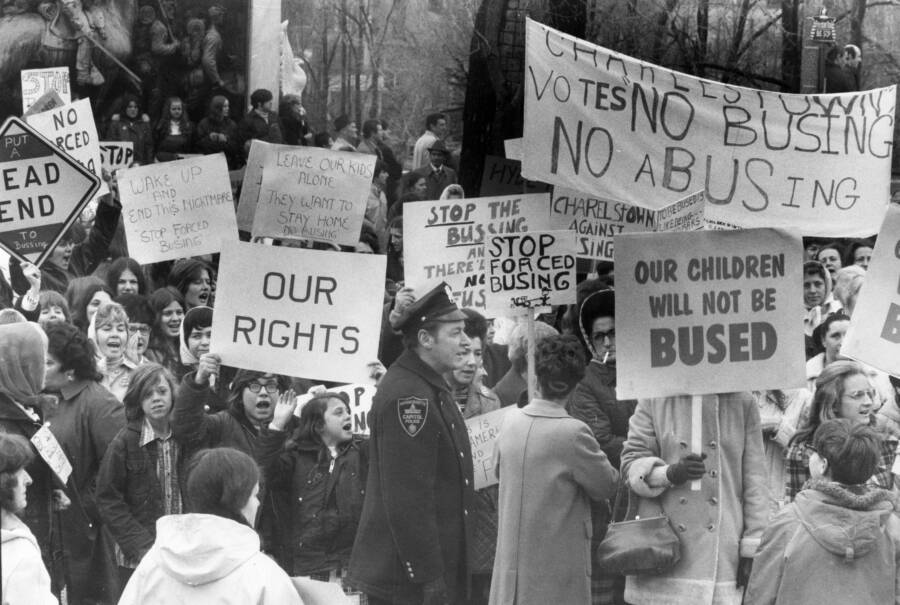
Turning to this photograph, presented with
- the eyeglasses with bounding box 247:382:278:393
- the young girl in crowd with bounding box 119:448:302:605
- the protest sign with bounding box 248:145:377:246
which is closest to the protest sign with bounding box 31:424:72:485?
the eyeglasses with bounding box 247:382:278:393

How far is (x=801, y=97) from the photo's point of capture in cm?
923

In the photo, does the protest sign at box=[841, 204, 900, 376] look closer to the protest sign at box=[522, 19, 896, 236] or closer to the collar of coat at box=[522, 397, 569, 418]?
the protest sign at box=[522, 19, 896, 236]

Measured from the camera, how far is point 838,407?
779cm

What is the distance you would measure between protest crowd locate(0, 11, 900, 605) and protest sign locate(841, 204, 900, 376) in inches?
2.3

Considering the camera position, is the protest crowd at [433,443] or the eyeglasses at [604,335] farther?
the eyeglasses at [604,335]

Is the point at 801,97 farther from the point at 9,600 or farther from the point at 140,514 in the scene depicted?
the point at 9,600

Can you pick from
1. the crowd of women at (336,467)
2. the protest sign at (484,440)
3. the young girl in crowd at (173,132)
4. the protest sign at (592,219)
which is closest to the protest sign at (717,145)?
the crowd of women at (336,467)

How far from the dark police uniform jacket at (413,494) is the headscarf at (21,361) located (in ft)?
4.84

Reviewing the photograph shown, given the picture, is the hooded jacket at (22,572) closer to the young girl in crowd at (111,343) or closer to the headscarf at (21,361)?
the headscarf at (21,361)

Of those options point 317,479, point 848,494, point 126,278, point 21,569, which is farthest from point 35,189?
point 848,494

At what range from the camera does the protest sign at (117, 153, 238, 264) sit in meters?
11.2

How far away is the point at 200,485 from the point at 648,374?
257 centimetres

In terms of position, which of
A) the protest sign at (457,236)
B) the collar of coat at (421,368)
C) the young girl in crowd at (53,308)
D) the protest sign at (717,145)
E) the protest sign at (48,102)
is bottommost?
the collar of coat at (421,368)

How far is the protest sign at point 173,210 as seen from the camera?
11.2 m
